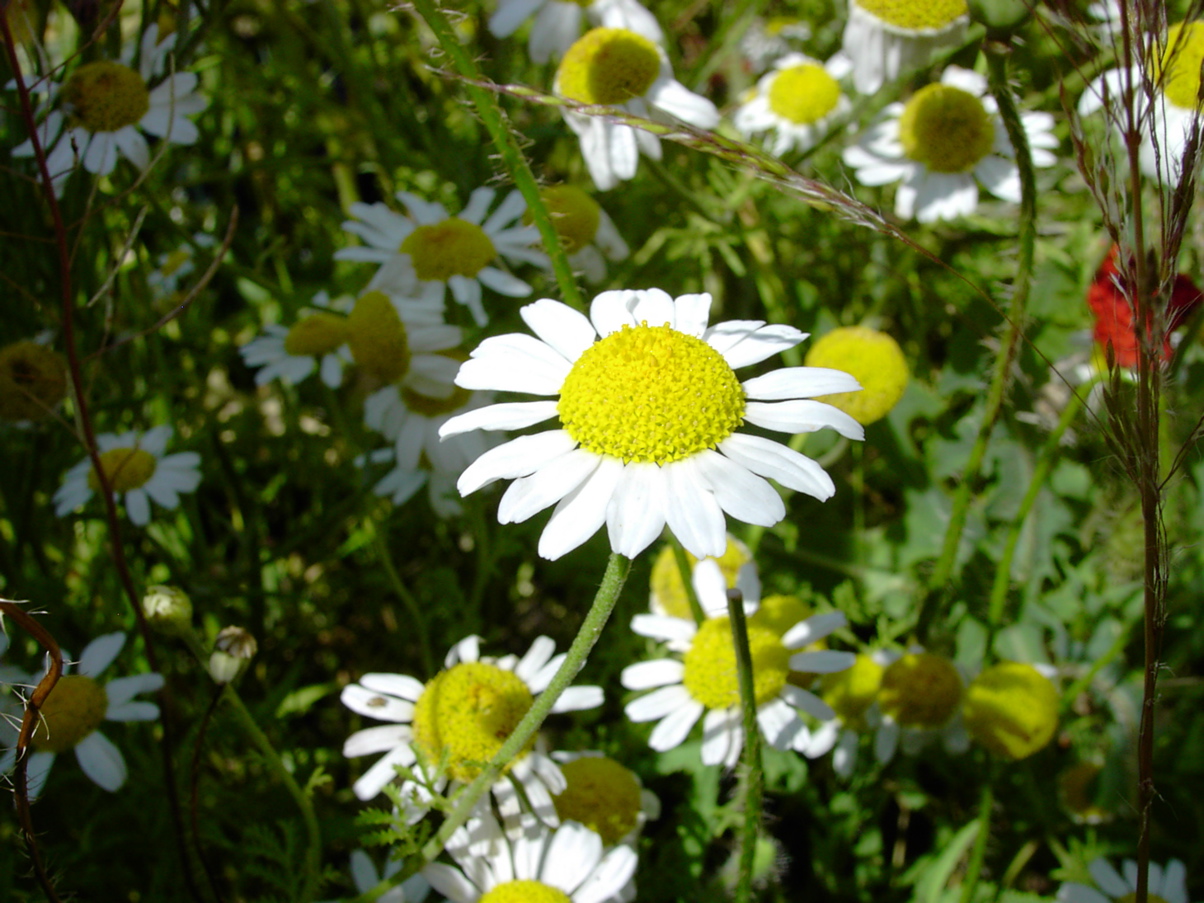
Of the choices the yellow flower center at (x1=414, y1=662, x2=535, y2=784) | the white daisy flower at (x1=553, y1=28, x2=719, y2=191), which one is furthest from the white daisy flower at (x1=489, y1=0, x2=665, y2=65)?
the yellow flower center at (x1=414, y1=662, x2=535, y2=784)

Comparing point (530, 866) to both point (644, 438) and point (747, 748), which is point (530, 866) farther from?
point (644, 438)

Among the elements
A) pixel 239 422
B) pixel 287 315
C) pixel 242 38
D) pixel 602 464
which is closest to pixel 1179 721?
pixel 602 464

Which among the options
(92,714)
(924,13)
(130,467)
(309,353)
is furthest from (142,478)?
(924,13)

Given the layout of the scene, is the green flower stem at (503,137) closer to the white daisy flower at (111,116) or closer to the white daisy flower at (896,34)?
the white daisy flower at (111,116)

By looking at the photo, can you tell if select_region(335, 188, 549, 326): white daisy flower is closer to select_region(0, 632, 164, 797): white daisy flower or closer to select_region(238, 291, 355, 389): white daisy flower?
select_region(238, 291, 355, 389): white daisy flower

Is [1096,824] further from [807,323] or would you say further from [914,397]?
[807,323]
